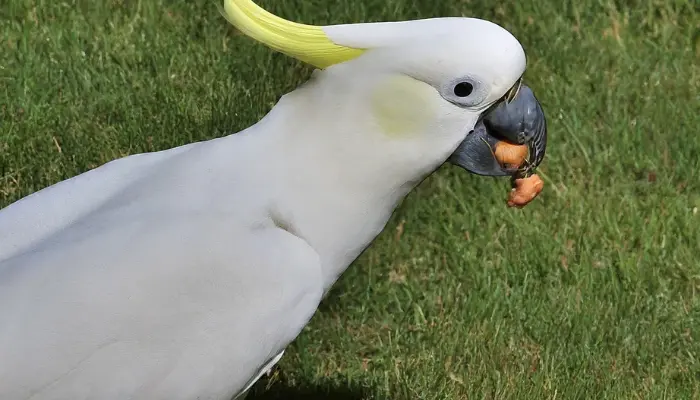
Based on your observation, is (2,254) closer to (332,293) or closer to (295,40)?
(295,40)

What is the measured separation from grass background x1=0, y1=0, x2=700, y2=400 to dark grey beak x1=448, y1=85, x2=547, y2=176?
0.75 m

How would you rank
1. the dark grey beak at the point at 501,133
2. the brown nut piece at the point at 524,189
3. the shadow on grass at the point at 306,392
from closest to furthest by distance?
the dark grey beak at the point at 501,133
the brown nut piece at the point at 524,189
the shadow on grass at the point at 306,392

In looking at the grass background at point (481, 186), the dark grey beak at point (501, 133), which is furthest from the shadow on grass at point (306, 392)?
the dark grey beak at point (501, 133)

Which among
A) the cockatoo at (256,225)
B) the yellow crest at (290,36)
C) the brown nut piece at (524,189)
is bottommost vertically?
the brown nut piece at (524,189)

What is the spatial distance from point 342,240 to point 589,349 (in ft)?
3.13

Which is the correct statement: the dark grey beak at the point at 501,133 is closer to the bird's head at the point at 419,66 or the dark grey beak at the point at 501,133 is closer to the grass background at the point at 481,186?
the bird's head at the point at 419,66

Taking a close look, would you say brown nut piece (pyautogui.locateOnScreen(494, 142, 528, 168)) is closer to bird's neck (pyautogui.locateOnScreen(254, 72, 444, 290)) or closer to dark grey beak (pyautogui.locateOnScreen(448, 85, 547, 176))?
dark grey beak (pyautogui.locateOnScreen(448, 85, 547, 176))

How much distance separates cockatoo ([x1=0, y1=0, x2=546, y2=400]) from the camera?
1707 mm

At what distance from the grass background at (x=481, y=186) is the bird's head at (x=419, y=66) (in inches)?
34.3

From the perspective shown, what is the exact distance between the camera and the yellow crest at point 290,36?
175cm

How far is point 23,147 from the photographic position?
2896mm

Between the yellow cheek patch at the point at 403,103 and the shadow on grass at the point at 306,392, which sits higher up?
the yellow cheek patch at the point at 403,103

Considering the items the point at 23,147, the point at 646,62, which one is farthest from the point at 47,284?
the point at 646,62

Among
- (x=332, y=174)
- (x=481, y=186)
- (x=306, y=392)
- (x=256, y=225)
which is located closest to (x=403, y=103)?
(x=332, y=174)
